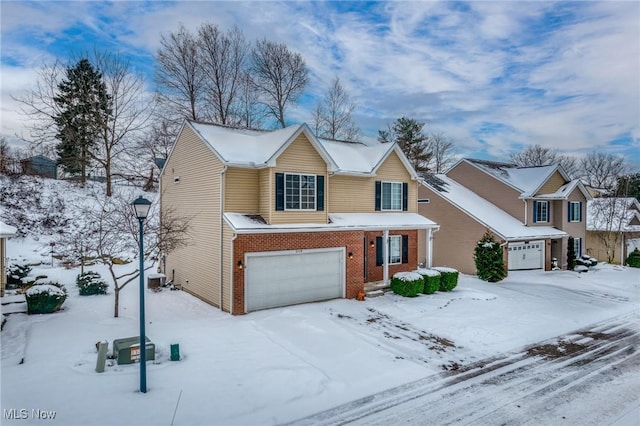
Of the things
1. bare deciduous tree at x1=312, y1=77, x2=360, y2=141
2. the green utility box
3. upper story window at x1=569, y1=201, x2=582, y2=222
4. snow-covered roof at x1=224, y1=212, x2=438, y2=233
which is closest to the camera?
the green utility box

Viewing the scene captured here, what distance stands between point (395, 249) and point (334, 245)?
4.78m

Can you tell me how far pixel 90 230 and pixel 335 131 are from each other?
23.0 metres

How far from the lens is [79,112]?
91.2 ft

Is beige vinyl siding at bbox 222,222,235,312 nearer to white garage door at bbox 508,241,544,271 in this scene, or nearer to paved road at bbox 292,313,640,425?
paved road at bbox 292,313,640,425

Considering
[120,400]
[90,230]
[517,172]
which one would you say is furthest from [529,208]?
[90,230]

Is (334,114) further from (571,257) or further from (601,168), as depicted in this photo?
(601,168)

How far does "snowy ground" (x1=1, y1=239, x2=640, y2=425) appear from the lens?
7.31m

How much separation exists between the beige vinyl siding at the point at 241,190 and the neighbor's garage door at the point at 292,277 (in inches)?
83.6

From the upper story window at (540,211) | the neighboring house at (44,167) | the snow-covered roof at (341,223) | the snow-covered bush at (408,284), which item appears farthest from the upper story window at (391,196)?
the neighboring house at (44,167)

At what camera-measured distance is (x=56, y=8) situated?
45.4 feet

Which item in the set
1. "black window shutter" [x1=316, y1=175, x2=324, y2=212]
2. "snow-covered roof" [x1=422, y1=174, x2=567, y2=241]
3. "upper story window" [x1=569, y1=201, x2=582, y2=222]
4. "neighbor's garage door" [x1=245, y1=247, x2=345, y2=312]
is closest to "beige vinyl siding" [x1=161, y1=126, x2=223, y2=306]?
"neighbor's garage door" [x1=245, y1=247, x2=345, y2=312]

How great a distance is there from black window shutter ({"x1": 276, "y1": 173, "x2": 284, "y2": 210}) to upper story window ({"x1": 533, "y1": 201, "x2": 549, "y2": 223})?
20190 millimetres

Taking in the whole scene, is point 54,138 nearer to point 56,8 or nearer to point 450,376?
point 56,8

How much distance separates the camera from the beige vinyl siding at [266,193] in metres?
14.8
